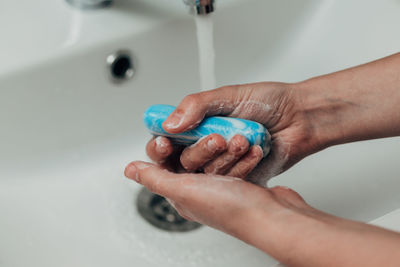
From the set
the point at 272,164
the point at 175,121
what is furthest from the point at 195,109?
the point at 272,164

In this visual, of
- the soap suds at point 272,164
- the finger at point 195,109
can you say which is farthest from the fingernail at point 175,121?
the soap suds at point 272,164

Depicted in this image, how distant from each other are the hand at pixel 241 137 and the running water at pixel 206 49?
0.35 ft

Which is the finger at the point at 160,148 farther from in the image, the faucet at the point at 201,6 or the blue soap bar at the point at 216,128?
the faucet at the point at 201,6

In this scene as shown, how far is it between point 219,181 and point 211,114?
0.10 meters

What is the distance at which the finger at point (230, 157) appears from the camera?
0.45 metres

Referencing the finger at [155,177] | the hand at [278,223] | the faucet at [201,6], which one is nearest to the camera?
the hand at [278,223]

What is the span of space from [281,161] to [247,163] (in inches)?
3.2

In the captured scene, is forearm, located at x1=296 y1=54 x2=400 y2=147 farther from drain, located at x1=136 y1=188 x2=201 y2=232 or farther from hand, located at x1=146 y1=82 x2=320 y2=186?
drain, located at x1=136 y1=188 x2=201 y2=232

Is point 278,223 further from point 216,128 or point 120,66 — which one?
point 120,66

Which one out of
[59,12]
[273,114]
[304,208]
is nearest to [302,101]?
[273,114]

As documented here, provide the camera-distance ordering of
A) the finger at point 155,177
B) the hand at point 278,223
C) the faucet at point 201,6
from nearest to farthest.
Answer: the hand at point 278,223, the finger at point 155,177, the faucet at point 201,6

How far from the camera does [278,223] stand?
367 mm

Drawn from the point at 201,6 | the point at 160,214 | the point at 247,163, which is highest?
the point at 201,6

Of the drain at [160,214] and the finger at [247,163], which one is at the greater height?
the finger at [247,163]
